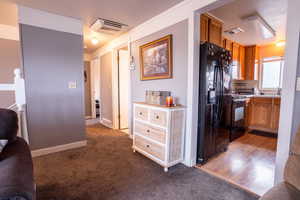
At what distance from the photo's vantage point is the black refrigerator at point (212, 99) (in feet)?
6.89

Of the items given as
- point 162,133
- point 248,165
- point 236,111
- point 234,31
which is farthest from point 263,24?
point 162,133

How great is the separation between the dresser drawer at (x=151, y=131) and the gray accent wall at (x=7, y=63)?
3.16 m

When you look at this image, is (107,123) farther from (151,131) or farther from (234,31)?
(234,31)

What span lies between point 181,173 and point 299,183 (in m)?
1.25

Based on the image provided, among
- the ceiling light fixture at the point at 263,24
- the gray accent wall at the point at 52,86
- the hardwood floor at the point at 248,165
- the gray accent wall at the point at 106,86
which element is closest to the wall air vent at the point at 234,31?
the ceiling light fixture at the point at 263,24

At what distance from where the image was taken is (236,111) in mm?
2975

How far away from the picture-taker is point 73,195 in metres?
1.60

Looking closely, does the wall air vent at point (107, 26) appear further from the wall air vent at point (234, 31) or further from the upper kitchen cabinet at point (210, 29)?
the wall air vent at point (234, 31)

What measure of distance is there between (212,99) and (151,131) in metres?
1.02

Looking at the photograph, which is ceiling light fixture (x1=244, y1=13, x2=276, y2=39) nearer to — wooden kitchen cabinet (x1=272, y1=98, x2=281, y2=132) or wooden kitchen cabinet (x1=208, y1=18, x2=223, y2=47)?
wooden kitchen cabinet (x1=208, y1=18, x2=223, y2=47)

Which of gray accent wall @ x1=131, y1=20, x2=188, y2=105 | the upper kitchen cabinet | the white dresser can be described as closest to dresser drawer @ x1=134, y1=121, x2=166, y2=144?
the white dresser

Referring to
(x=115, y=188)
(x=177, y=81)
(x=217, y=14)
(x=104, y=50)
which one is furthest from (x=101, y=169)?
(x=104, y=50)

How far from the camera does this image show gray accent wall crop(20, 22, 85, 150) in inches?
96.2

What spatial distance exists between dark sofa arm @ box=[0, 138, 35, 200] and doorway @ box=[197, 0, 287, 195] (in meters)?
1.95
